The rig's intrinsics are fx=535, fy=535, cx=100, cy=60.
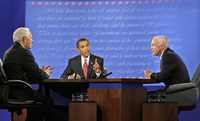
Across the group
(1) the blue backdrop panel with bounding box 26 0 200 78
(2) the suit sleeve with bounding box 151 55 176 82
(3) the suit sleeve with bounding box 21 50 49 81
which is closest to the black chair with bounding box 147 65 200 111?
(2) the suit sleeve with bounding box 151 55 176 82

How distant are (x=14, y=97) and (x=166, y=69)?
5.89ft

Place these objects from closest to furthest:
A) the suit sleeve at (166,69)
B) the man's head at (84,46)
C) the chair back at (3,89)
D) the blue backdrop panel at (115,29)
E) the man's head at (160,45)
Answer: the chair back at (3,89) < the suit sleeve at (166,69) < the man's head at (160,45) < the man's head at (84,46) < the blue backdrop panel at (115,29)

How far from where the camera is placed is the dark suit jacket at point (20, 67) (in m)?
5.79

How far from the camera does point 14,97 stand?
5.62 meters

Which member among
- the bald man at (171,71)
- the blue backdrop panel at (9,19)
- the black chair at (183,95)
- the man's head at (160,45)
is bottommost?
the black chair at (183,95)

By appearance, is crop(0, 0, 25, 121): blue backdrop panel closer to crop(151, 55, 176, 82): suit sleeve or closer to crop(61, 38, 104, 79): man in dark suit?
crop(61, 38, 104, 79): man in dark suit

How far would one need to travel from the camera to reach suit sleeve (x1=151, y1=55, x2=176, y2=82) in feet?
20.3

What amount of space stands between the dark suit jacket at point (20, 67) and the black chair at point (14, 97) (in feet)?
0.66

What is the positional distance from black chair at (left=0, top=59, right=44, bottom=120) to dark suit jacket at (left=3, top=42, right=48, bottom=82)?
200 mm

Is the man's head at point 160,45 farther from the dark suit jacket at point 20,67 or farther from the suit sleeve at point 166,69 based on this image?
the dark suit jacket at point 20,67

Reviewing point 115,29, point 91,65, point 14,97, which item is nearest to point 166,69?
point 91,65

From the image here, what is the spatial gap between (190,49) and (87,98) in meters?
3.12

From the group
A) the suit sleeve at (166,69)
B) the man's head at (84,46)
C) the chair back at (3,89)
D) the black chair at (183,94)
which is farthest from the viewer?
the man's head at (84,46)

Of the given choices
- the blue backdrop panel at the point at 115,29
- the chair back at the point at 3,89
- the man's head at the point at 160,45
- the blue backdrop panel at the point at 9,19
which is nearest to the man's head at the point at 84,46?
the blue backdrop panel at the point at 115,29
